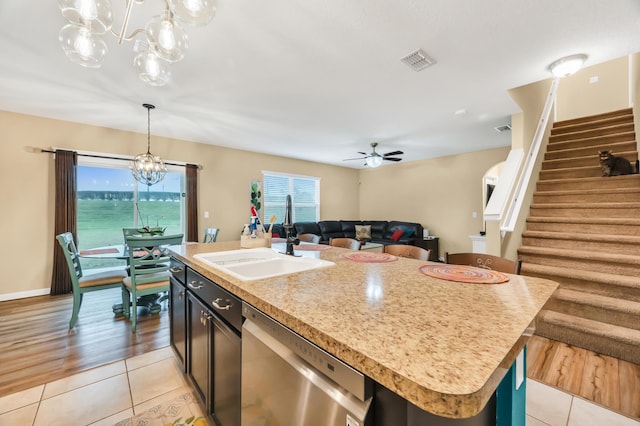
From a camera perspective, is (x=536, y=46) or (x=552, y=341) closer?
(x=536, y=46)

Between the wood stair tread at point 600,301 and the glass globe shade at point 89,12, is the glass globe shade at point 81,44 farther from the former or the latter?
the wood stair tread at point 600,301

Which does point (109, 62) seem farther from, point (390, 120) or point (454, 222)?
point (454, 222)

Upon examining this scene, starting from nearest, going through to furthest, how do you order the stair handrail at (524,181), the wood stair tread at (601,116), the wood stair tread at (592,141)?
the stair handrail at (524,181), the wood stair tread at (592,141), the wood stair tread at (601,116)

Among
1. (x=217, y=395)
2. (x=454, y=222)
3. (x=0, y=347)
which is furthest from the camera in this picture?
(x=454, y=222)

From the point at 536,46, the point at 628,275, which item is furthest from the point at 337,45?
the point at 628,275

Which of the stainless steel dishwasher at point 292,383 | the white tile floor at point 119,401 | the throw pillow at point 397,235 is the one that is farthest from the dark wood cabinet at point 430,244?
the stainless steel dishwasher at point 292,383

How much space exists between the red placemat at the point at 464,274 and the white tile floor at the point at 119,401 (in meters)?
1.09

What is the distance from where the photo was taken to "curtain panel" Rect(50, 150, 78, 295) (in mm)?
3697

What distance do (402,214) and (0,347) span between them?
6951mm

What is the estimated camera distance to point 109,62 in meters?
2.36

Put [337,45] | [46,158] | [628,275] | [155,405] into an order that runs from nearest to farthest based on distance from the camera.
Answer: [155,405] → [337,45] → [628,275] → [46,158]

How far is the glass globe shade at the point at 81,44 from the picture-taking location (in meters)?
1.39

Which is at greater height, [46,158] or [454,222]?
[46,158]

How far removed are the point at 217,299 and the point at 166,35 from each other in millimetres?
1423
